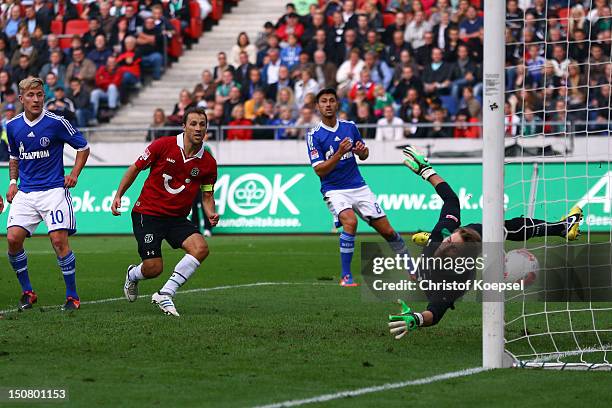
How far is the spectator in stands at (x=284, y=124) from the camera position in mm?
26469

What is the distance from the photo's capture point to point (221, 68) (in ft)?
95.7

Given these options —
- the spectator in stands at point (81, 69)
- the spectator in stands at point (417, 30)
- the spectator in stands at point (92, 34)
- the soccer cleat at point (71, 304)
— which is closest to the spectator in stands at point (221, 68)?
the spectator in stands at point (81, 69)

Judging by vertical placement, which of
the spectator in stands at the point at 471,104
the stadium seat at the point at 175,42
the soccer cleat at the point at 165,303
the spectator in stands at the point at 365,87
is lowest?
the soccer cleat at the point at 165,303

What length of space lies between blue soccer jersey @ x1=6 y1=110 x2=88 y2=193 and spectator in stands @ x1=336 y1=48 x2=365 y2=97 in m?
15.0

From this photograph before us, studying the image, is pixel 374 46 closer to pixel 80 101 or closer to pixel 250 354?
pixel 80 101

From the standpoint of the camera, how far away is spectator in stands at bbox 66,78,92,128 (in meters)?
29.3

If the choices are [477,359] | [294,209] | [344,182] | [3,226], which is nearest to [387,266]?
[477,359]

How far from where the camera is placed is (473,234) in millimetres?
9664

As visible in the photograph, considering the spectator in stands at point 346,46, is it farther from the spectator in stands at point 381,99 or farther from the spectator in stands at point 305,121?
the spectator in stands at point 305,121

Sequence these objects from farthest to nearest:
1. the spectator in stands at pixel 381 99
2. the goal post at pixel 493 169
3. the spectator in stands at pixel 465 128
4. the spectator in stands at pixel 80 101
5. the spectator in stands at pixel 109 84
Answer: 1. the spectator in stands at pixel 109 84
2. the spectator in stands at pixel 80 101
3. the spectator in stands at pixel 381 99
4. the spectator in stands at pixel 465 128
5. the goal post at pixel 493 169

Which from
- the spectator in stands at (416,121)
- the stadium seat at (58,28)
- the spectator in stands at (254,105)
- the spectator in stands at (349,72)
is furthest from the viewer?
the stadium seat at (58,28)

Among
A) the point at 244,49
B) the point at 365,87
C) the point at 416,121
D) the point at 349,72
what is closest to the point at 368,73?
the point at 365,87

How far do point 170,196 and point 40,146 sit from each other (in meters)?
1.39

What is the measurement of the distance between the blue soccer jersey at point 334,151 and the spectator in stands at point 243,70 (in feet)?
44.7
